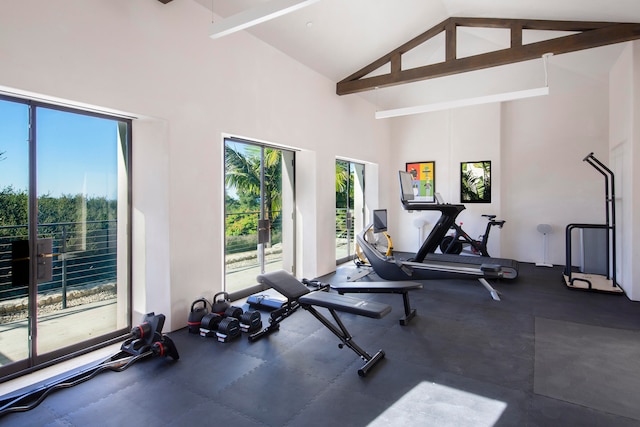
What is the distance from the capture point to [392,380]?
2.65m

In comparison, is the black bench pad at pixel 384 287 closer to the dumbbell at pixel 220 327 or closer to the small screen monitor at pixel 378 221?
the dumbbell at pixel 220 327

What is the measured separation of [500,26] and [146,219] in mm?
5826

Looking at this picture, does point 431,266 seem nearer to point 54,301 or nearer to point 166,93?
point 166,93

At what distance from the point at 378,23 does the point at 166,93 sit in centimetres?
356

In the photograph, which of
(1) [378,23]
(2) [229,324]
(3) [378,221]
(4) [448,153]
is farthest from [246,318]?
(4) [448,153]

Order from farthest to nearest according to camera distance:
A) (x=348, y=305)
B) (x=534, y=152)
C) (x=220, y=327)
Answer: (x=534, y=152) < (x=220, y=327) < (x=348, y=305)

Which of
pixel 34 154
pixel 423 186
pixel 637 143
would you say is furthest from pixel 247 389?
pixel 423 186

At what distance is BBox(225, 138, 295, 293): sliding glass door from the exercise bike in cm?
351

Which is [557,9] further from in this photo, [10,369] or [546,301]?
[10,369]

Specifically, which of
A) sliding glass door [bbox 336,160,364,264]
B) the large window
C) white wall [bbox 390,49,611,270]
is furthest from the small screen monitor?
the large window

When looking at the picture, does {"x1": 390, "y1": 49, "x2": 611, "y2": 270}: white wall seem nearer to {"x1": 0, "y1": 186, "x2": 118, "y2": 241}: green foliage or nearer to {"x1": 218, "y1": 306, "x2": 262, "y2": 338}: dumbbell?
{"x1": 218, "y1": 306, "x2": 262, "y2": 338}: dumbbell

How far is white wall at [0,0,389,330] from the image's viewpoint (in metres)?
2.60

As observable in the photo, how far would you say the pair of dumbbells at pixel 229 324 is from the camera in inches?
134

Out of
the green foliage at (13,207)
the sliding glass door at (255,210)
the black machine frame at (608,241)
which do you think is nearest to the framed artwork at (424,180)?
the black machine frame at (608,241)
